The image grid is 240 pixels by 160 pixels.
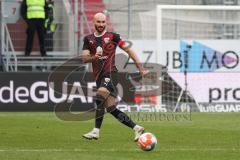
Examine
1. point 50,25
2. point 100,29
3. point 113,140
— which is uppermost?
point 100,29

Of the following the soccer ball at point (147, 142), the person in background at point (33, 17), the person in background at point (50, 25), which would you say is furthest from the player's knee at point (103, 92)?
the person in background at point (50, 25)

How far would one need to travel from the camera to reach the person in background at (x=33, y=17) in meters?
25.2

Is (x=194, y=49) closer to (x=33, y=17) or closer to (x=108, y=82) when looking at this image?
(x=33, y=17)

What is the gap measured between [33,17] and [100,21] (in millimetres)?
11637

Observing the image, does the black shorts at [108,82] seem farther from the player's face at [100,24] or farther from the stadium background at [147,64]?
the stadium background at [147,64]

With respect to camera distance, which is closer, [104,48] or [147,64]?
[104,48]

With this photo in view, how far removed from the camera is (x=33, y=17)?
82.7ft

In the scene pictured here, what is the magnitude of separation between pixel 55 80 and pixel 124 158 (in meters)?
12.6

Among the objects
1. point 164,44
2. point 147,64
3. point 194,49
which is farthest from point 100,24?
point 194,49

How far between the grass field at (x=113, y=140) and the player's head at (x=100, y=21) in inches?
79.5

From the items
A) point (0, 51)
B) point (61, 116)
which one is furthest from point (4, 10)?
point (61, 116)

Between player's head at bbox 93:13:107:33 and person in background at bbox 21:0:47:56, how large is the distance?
1128cm

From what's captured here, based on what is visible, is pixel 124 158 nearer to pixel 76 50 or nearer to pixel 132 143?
pixel 132 143

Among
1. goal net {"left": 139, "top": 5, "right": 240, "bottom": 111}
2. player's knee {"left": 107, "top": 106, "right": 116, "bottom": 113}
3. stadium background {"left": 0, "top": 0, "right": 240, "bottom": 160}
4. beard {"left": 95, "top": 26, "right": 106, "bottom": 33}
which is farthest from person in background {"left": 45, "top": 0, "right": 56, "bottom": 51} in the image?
player's knee {"left": 107, "top": 106, "right": 116, "bottom": 113}
